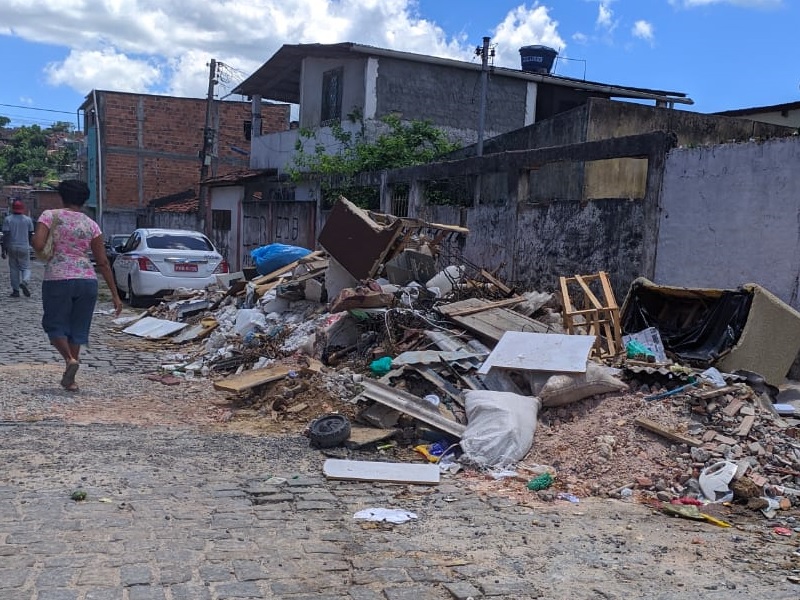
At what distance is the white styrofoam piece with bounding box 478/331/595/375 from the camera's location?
6.39 meters

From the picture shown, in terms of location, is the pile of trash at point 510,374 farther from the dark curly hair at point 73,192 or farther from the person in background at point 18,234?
the person in background at point 18,234

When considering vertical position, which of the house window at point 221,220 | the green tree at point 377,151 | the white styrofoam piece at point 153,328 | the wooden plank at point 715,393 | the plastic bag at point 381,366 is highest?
the green tree at point 377,151

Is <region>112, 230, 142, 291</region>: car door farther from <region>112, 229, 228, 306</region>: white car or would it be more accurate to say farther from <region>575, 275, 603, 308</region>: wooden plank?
<region>575, 275, 603, 308</region>: wooden plank

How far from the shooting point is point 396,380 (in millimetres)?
6848

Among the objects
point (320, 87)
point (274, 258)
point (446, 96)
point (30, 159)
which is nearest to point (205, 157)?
point (320, 87)

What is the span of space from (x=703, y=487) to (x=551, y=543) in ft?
5.03

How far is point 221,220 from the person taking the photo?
2536 cm

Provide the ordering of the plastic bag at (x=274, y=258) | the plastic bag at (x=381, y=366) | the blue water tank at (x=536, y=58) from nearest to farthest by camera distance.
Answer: the plastic bag at (x=381, y=366), the plastic bag at (x=274, y=258), the blue water tank at (x=536, y=58)

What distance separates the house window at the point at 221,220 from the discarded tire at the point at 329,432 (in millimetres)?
19443

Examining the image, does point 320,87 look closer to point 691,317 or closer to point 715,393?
point 691,317

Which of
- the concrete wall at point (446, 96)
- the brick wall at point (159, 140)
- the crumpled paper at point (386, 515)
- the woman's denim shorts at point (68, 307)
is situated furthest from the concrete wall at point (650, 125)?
the brick wall at point (159, 140)

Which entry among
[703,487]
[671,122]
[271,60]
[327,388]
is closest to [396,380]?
[327,388]

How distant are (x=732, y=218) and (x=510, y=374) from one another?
336cm

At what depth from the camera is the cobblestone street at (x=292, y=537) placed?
3393mm
